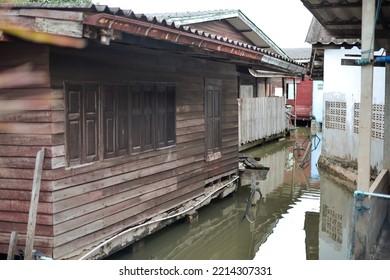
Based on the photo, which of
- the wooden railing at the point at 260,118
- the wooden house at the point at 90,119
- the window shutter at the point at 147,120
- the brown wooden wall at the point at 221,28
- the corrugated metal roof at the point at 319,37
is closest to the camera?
the wooden house at the point at 90,119

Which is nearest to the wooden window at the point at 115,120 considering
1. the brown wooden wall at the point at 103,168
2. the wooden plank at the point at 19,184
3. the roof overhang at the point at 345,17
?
the brown wooden wall at the point at 103,168

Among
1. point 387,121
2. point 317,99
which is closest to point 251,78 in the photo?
point 317,99

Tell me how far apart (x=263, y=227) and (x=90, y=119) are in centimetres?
466

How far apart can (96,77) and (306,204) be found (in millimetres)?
6722

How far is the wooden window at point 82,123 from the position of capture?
608 centimetres

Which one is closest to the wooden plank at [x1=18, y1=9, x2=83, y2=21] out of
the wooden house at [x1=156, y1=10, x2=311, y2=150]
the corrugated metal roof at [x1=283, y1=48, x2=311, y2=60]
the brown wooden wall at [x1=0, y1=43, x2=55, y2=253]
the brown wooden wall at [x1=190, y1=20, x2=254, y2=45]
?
the brown wooden wall at [x1=0, y1=43, x2=55, y2=253]

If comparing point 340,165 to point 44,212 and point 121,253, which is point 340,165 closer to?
point 121,253

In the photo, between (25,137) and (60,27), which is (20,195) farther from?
(60,27)

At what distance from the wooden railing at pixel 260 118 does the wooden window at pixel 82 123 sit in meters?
12.9

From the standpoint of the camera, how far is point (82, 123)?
6.30 m

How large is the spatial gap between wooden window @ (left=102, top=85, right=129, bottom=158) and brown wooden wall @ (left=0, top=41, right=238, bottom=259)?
0.14 metres

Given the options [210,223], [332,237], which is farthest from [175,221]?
[332,237]

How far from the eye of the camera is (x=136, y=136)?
7598mm

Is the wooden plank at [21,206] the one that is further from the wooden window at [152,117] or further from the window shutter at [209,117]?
the window shutter at [209,117]
